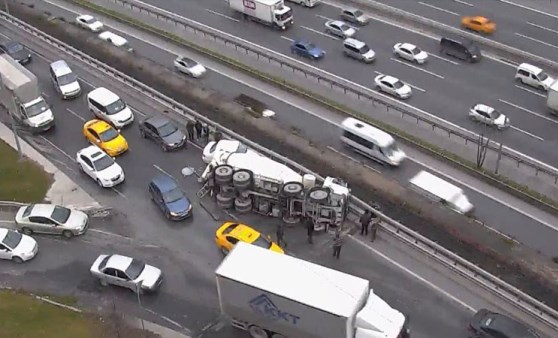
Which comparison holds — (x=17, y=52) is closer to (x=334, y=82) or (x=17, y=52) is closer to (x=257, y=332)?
(x=334, y=82)

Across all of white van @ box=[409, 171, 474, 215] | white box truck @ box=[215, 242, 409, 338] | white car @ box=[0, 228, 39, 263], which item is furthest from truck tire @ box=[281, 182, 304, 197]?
white car @ box=[0, 228, 39, 263]

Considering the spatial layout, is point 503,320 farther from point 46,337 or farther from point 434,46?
point 434,46

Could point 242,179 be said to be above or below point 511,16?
above

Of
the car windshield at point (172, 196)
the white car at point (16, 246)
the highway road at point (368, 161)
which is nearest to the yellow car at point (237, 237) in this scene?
the car windshield at point (172, 196)

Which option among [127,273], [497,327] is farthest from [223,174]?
[497,327]

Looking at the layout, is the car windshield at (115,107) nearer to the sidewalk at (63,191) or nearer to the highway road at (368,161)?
the sidewalk at (63,191)

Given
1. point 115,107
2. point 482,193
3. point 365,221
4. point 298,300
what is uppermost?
point 298,300
